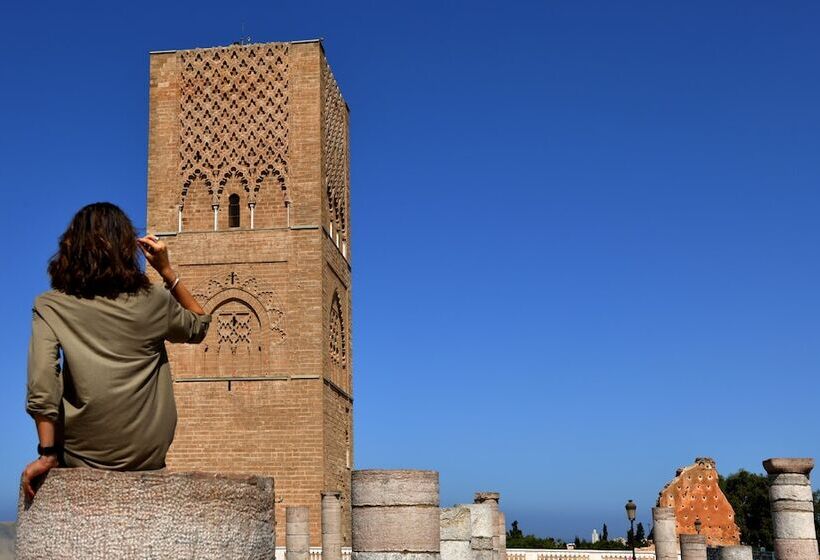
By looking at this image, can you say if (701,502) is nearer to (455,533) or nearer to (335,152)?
(335,152)

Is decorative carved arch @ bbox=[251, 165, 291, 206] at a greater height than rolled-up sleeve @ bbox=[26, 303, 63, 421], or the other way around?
decorative carved arch @ bbox=[251, 165, 291, 206]

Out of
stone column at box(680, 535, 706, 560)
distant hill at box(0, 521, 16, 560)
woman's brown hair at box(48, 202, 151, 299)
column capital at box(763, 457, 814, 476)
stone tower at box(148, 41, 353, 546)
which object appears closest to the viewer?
woman's brown hair at box(48, 202, 151, 299)

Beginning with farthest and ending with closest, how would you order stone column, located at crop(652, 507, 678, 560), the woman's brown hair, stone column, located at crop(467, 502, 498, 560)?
1. stone column, located at crop(652, 507, 678, 560)
2. stone column, located at crop(467, 502, 498, 560)
3. the woman's brown hair

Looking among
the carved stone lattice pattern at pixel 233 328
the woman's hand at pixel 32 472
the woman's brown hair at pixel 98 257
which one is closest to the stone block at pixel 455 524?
the woman's brown hair at pixel 98 257

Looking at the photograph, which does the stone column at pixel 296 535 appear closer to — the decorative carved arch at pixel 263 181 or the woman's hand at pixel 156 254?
the decorative carved arch at pixel 263 181

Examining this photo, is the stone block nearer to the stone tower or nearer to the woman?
the woman

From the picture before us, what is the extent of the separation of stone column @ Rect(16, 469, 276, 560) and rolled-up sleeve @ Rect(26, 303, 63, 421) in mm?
147

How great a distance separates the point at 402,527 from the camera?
603cm

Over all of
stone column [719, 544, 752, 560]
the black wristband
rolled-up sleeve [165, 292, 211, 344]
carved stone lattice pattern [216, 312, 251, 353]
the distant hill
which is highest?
carved stone lattice pattern [216, 312, 251, 353]

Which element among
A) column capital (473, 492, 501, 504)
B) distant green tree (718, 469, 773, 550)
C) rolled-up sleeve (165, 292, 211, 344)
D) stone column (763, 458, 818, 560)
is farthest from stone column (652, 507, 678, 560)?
distant green tree (718, 469, 773, 550)

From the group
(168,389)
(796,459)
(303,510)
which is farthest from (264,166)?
(168,389)

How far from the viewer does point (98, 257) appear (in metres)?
2.26

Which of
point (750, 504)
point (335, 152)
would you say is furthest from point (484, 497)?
point (750, 504)

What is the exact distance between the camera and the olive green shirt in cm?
216
